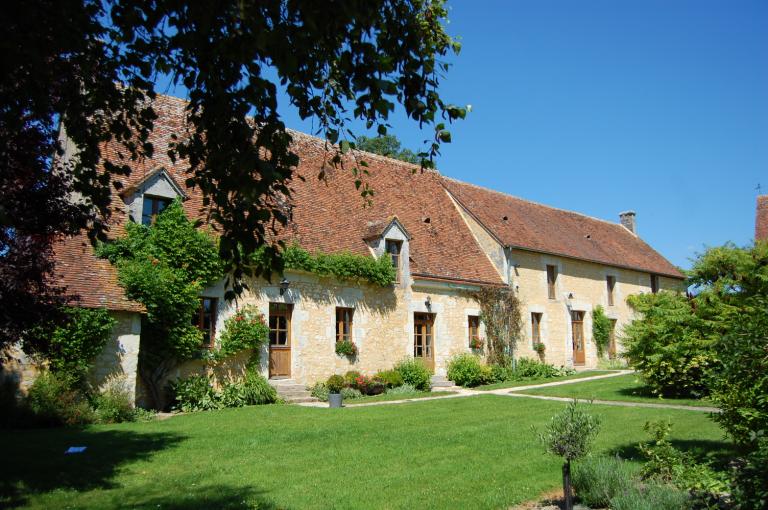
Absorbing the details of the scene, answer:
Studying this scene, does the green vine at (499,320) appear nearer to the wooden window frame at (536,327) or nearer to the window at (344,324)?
the wooden window frame at (536,327)

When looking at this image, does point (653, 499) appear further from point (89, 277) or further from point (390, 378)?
point (390, 378)

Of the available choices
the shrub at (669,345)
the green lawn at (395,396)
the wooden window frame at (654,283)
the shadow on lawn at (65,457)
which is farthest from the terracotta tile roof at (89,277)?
the wooden window frame at (654,283)

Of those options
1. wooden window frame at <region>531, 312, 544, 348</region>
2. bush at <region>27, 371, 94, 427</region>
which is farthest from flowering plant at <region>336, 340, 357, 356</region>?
wooden window frame at <region>531, 312, 544, 348</region>

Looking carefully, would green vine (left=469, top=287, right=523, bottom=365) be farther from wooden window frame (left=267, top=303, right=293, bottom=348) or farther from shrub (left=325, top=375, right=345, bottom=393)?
wooden window frame (left=267, top=303, right=293, bottom=348)

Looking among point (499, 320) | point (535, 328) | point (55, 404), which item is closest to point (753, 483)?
point (55, 404)

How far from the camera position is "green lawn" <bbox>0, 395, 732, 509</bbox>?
6121 mm

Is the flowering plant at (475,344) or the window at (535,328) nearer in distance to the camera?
the flowering plant at (475,344)

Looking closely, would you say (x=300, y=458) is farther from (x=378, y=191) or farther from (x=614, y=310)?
(x=614, y=310)

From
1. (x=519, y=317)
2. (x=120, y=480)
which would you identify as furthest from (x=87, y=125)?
(x=519, y=317)

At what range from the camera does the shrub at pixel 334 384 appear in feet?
50.8

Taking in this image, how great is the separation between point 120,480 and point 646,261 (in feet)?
91.6

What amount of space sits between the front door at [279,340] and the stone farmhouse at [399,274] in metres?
0.03

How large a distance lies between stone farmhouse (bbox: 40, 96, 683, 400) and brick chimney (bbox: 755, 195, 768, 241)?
5.03m

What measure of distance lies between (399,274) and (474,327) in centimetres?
376
